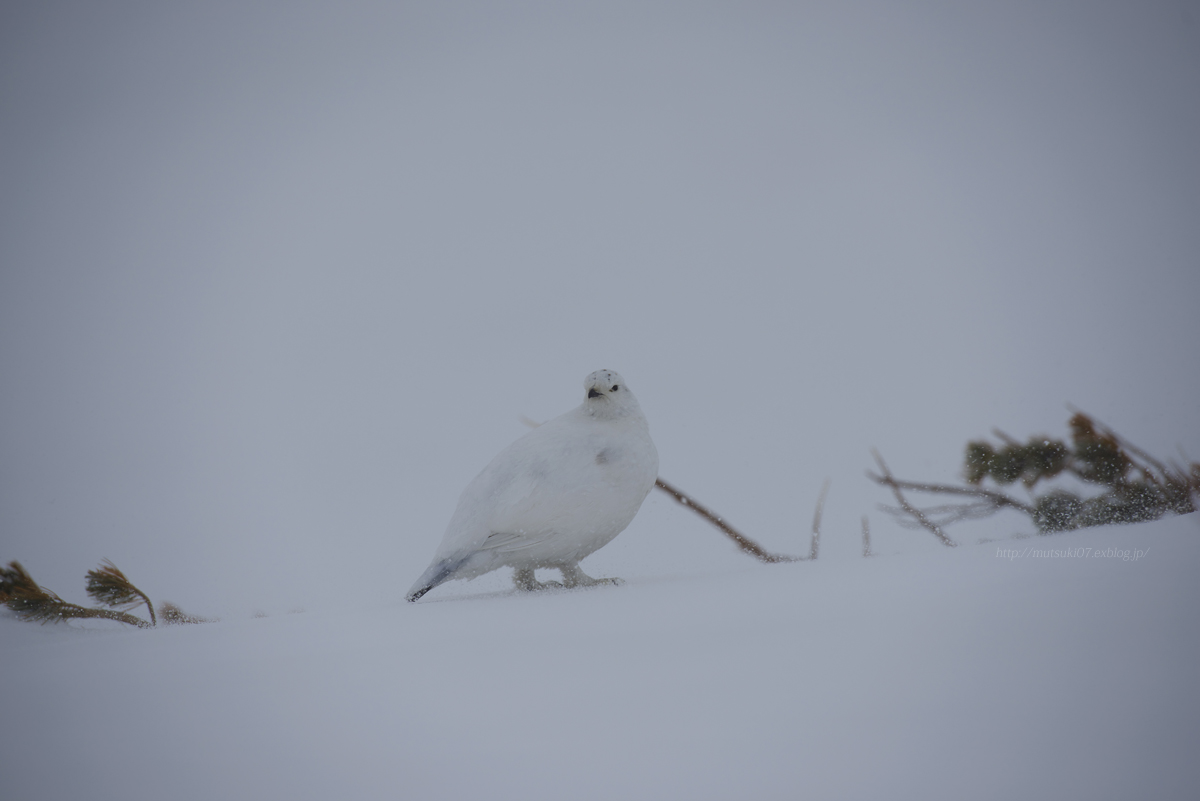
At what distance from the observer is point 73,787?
3.28 ft

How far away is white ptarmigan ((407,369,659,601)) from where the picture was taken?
1850 millimetres

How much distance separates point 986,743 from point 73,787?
139 centimetres

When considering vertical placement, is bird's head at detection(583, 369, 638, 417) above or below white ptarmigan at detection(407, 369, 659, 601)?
above

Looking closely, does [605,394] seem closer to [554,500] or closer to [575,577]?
[554,500]

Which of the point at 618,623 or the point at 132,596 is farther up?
the point at 132,596

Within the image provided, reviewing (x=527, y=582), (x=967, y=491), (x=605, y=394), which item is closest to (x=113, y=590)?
(x=527, y=582)

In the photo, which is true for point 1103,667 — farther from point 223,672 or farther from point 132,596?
point 132,596

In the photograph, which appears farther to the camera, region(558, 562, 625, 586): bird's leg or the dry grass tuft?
region(558, 562, 625, 586): bird's leg

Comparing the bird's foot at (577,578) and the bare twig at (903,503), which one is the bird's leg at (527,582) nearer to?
the bird's foot at (577,578)

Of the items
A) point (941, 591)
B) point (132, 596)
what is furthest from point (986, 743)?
point (132, 596)

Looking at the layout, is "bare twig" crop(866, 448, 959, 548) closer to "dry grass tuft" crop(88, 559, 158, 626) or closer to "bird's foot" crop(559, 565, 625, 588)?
"bird's foot" crop(559, 565, 625, 588)

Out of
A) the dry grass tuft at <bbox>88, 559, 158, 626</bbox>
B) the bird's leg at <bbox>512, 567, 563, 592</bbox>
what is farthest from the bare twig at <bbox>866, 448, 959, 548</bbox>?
the dry grass tuft at <bbox>88, 559, 158, 626</bbox>

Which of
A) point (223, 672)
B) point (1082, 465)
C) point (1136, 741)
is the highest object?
point (1082, 465)

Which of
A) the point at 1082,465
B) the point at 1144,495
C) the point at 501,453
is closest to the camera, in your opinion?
the point at 1144,495
